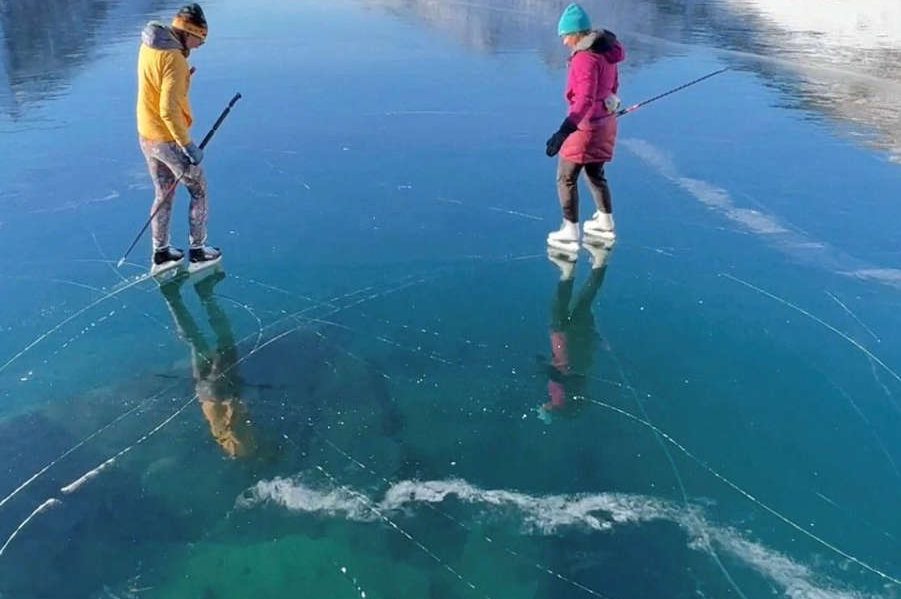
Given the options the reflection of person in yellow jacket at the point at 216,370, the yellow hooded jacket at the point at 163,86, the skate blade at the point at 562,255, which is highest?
the yellow hooded jacket at the point at 163,86

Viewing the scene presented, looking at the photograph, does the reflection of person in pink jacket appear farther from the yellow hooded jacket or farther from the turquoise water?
the yellow hooded jacket

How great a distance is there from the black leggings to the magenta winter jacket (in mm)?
66

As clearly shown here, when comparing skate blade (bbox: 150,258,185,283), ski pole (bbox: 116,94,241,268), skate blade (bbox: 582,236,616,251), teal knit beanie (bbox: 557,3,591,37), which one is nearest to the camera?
teal knit beanie (bbox: 557,3,591,37)

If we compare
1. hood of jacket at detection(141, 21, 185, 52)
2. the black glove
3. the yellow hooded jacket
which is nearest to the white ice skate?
the black glove

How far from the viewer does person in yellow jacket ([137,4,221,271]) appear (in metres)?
4.07

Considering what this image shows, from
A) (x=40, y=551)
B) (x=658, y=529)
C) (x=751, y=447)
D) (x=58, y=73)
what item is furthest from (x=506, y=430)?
(x=58, y=73)

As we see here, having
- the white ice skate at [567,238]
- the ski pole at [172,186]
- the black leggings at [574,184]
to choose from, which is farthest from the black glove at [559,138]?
the ski pole at [172,186]

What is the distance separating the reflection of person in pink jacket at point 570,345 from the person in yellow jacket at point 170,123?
2183mm

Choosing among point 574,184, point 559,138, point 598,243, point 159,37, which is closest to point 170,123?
point 159,37

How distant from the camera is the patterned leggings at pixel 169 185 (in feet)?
14.6

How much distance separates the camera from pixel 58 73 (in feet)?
28.5

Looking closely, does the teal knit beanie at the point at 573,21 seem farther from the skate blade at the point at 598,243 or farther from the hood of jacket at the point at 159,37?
the hood of jacket at the point at 159,37

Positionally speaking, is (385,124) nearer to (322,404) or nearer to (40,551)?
(322,404)

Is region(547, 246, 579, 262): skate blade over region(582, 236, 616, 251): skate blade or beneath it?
beneath
